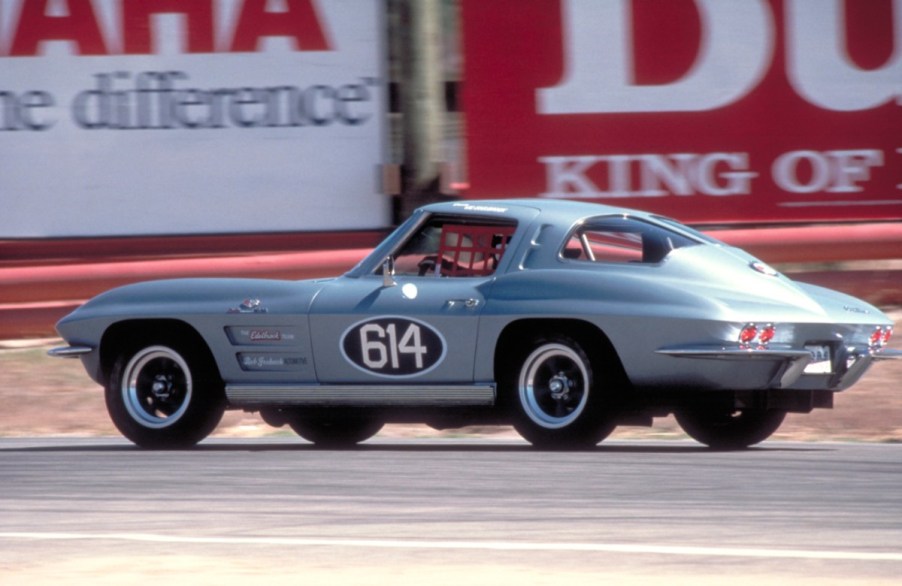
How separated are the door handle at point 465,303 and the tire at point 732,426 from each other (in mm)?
1262

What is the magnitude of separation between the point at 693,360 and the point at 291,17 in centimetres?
916

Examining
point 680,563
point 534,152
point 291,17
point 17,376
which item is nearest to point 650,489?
point 680,563

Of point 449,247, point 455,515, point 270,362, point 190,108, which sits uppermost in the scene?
point 190,108

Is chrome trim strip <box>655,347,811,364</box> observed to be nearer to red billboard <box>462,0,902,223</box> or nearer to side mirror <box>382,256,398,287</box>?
side mirror <box>382,256,398,287</box>

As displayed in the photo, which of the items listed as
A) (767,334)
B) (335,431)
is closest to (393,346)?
(335,431)

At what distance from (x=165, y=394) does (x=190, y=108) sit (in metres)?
7.52

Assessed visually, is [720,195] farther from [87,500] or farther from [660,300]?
[87,500]

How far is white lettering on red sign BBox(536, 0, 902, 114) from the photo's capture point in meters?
16.2

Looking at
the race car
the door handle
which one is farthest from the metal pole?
the door handle

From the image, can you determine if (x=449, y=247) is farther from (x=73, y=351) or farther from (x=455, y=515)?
(x=455, y=515)

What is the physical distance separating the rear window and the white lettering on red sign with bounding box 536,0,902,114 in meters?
7.21

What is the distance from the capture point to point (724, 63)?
16234 mm

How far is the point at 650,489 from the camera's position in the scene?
7496mm

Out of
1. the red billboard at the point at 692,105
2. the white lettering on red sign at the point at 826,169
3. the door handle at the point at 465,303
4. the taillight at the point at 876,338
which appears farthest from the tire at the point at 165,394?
the white lettering on red sign at the point at 826,169
